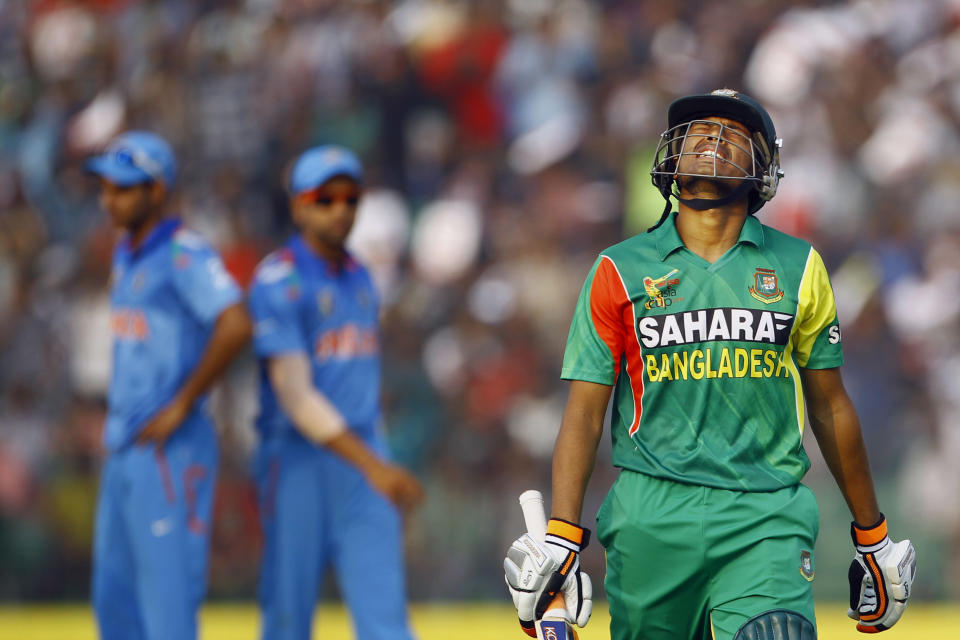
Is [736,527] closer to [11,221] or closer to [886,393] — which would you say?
[886,393]

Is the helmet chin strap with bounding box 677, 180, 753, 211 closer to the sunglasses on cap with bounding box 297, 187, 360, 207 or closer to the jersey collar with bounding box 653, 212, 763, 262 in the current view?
the jersey collar with bounding box 653, 212, 763, 262

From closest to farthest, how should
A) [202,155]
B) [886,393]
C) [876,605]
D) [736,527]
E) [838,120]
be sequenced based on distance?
[736,527] < [876,605] < [886,393] < [838,120] < [202,155]

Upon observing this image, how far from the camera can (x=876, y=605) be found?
3971 millimetres

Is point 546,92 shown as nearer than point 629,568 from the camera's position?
No

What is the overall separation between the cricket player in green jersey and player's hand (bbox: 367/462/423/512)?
6.30 feet

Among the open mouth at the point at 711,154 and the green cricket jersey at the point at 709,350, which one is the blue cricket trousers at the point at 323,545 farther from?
the open mouth at the point at 711,154

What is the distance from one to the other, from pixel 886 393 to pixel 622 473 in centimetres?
616

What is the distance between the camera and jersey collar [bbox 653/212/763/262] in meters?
3.81

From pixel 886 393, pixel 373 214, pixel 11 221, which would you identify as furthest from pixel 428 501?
pixel 11 221

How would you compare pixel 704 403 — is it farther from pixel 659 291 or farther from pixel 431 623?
pixel 431 623

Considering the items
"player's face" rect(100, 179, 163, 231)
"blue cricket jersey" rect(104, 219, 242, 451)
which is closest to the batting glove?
"blue cricket jersey" rect(104, 219, 242, 451)

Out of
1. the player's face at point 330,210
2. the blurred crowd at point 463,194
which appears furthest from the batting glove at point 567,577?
the blurred crowd at point 463,194

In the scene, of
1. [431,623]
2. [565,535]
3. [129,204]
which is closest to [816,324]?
[565,535]

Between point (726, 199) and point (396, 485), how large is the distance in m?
2.39
